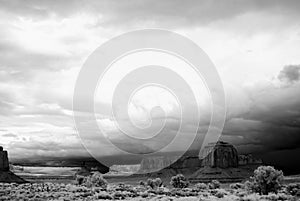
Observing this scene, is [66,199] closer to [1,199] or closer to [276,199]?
[1,199]

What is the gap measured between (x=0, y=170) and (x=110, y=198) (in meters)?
150

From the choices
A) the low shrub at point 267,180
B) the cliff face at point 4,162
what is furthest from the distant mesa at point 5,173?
the low shrub at point 267,180

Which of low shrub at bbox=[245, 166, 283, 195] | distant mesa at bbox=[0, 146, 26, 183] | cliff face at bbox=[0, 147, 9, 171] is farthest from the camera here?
cliff face at bbox=[0, 147, 9, 171]

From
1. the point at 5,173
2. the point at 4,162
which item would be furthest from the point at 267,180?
the point at 4,162

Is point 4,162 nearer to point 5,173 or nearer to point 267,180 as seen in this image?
point 5,173

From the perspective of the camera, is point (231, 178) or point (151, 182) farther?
point (231, 178)

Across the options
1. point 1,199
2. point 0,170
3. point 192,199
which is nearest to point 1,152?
point 0,170

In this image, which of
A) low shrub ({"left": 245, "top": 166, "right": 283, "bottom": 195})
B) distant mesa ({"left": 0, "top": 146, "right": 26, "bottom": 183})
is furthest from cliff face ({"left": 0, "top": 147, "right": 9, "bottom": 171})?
low shrub ({"left": 245, "top": 166, "right": 283, "bottom": 195})

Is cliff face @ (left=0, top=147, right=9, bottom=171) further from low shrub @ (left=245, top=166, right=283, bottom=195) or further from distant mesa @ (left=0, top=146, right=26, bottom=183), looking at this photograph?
low shrub @ (left=245, top=166, right=283, bottom=195)

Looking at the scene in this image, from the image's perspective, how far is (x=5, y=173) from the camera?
176 metres

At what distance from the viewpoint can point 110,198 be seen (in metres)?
44.7

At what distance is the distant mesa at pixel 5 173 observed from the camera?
165 m

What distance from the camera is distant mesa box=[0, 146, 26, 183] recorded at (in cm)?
16462

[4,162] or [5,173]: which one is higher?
[4,162]
